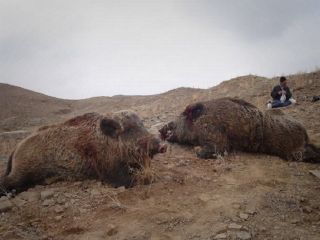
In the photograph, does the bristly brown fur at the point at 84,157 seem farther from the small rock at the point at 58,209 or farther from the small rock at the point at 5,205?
the small rock at the point at 58,209

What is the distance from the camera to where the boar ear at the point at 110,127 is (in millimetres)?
6039

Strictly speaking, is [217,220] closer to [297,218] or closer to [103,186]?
[297,218]

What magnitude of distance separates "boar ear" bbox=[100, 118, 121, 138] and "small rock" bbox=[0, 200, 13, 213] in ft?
5.75

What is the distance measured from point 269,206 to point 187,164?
201 centimetres

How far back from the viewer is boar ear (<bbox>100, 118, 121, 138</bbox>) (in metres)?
6.04

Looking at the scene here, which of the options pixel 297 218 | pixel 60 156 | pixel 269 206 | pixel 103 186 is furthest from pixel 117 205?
pixel 297 218

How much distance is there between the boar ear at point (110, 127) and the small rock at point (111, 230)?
1.84m

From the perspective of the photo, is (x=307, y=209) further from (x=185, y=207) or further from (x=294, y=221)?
(x=185, y=207)

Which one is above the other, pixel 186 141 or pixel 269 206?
pixel 186 141

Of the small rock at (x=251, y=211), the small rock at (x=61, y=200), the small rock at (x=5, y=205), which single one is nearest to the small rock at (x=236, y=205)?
the small rock at (x=251, y=211)

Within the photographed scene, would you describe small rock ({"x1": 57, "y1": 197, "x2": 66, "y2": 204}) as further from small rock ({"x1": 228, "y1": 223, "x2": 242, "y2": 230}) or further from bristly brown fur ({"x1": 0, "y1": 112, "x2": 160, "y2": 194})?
small rock ({"x1": 228, "y1": 223, "x2": 242, "y2": 230})

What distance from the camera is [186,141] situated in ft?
25.0

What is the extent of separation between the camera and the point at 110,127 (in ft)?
20.0

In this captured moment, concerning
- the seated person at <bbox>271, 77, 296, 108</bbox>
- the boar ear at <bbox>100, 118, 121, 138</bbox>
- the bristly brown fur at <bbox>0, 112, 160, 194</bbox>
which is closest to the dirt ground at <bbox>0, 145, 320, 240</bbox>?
the bristly brown fur at <bbox>0, 112, 160, 194</bbox>
